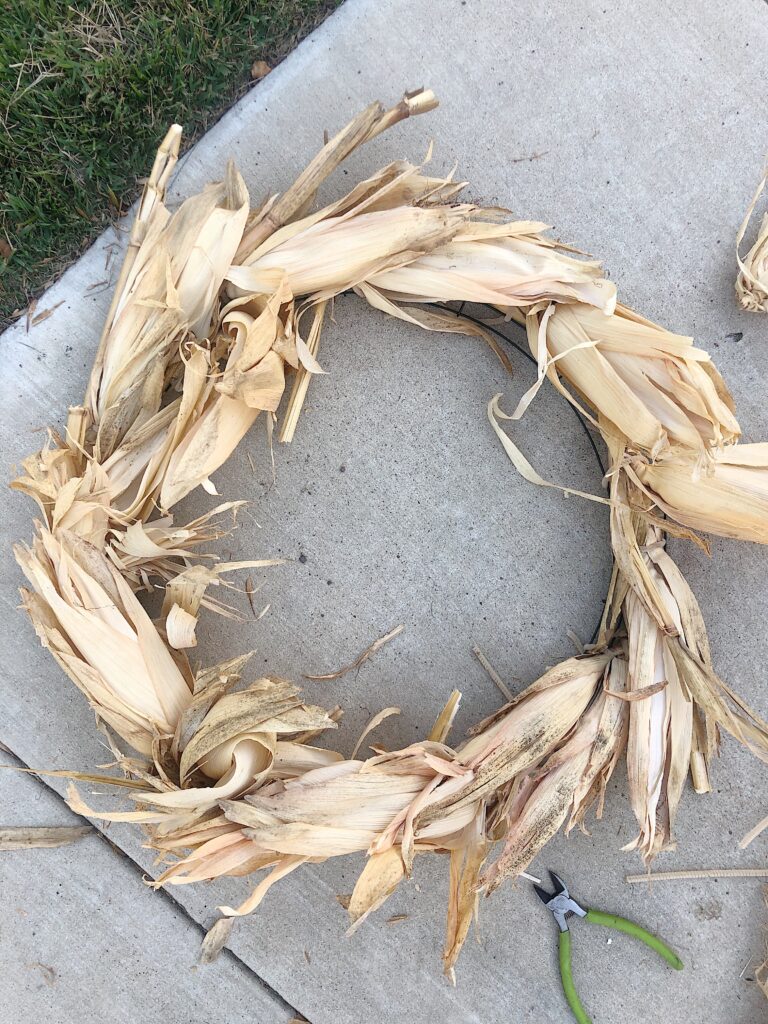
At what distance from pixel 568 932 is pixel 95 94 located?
1.82 m

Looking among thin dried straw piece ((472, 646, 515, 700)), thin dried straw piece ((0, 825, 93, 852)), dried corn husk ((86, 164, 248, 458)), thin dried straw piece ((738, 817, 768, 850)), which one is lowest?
thin dried straw piece ((738, 817, 768, 850))

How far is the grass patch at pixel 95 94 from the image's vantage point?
1347 mm

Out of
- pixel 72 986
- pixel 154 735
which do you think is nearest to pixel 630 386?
pixel 154 735

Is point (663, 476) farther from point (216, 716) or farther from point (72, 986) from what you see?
point (72, 986)

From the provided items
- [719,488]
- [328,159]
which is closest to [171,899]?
[719,488]

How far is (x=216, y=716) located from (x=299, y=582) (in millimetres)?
292

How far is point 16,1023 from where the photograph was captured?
1.42m

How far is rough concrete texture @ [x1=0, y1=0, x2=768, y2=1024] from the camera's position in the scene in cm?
138

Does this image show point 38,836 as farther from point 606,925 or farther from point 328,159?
point 328,159

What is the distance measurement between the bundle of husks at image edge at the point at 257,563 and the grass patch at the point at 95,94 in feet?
0.63

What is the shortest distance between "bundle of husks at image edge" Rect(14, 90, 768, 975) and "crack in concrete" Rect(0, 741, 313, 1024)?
22 cm

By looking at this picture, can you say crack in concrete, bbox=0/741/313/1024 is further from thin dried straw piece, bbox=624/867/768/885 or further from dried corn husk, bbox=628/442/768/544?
dried corn husk, bbox=628/442/768/544

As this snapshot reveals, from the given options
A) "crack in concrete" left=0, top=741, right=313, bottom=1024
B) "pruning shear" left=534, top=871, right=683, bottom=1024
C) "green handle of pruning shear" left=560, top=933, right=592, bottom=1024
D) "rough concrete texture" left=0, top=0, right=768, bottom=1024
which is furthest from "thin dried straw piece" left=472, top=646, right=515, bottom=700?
"crack in concrete" left=0, top=741, right=313, bottom=1024

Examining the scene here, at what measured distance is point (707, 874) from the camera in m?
1.39
